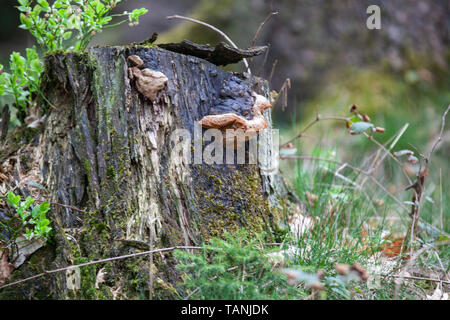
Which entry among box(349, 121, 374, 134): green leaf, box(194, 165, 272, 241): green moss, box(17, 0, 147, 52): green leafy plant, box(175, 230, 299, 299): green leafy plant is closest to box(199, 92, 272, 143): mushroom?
box(194, 165, 272, 241): green moss

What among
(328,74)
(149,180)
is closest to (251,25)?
(328,74)

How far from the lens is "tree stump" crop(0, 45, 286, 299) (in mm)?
1616

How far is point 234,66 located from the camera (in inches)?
215

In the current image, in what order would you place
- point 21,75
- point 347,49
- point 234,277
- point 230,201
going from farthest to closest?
1. point 347,49
2. point 21,75
3. point 230,201
4. point 234,277

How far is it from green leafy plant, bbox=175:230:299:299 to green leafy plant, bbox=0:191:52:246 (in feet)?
2.04

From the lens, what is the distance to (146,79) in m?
1.75

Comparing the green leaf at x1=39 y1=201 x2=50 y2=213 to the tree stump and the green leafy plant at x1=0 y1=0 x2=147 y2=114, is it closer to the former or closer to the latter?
the tree stump

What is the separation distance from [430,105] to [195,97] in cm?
484

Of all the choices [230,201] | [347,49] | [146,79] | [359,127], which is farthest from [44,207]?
[347,49]

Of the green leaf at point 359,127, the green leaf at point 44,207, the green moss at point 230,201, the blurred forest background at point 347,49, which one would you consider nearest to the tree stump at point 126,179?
the green moss at point 230,201

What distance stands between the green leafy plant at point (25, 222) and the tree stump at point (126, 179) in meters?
0.09

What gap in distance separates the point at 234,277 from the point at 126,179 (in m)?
0.68

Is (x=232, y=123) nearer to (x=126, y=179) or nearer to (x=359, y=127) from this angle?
(x=126, y=179)
